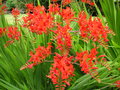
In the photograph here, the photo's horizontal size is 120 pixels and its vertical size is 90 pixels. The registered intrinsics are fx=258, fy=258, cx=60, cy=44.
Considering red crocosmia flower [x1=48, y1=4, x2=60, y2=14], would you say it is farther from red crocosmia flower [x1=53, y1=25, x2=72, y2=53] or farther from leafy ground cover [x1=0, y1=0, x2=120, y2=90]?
→ red crocosmia flower [x1=53, y1=25, x2=72, y2=53]

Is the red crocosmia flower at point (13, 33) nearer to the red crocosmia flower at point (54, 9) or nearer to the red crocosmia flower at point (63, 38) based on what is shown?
the red crocosmia flower at point (54, 9)

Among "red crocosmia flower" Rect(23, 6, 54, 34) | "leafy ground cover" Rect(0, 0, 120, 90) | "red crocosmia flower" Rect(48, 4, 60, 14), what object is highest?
"red crocosmia flower" Rect(48, 4, 60, 14)

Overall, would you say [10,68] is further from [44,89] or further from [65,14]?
[65,14]

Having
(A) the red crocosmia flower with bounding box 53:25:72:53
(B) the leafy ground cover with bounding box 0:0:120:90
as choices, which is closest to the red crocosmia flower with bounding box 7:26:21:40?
(B) the leafy ground cover with bounding box 0:0:120:90

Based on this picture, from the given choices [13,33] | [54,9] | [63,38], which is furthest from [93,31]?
Answer: [13,33]

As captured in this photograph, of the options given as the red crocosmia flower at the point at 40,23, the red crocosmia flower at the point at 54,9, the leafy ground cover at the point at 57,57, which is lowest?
the leafy ground cover at the point at 57,57

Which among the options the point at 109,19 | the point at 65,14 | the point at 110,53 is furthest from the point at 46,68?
the point at 109,19

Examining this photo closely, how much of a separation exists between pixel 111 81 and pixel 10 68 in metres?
0.68

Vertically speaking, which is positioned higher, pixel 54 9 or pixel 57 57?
pixel 54 9

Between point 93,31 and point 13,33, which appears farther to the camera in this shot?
point 13,33

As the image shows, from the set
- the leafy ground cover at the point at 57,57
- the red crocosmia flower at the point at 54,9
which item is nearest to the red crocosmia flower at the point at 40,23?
the leafy ground cover at the point at 57,57

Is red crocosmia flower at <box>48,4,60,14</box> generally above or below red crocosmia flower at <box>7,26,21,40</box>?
above

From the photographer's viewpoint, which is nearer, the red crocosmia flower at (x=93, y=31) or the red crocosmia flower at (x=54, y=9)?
the red crocosmia flower at (x=93, y=31)

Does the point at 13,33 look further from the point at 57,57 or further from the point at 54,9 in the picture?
the point at 57,57
